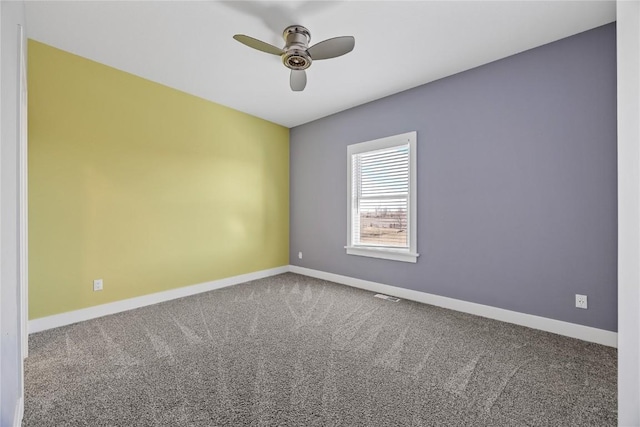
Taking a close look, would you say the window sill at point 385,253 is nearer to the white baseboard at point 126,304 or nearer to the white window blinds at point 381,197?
the white window blinds at point 381,197

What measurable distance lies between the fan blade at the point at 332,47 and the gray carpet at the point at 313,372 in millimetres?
2457

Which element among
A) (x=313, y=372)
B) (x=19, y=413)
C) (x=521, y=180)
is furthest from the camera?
(x=521, y=180)

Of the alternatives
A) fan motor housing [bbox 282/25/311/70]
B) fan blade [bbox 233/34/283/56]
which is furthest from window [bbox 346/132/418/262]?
fan blade [bbox 233/34/283/56]

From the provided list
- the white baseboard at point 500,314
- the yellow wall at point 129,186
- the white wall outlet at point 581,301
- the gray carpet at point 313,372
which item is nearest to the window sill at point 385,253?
the white baseboard at point 500,314

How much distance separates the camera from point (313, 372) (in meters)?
1.94

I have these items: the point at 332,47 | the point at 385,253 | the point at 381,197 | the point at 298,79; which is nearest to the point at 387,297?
the point at 385,253

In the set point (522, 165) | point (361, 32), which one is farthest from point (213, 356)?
point (522, 165)

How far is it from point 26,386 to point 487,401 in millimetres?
2880

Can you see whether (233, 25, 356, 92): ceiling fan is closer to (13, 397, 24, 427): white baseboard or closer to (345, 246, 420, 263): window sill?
(345, 246, 420, 263): window sill

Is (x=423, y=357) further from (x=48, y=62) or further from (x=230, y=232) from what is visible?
(x=48, y=62)

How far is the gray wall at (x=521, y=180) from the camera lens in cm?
236

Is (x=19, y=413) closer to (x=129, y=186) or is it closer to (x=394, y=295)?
(x=129, y=186)

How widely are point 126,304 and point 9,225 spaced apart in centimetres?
224

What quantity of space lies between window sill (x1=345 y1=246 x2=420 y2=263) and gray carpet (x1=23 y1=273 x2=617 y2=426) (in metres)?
0.77
